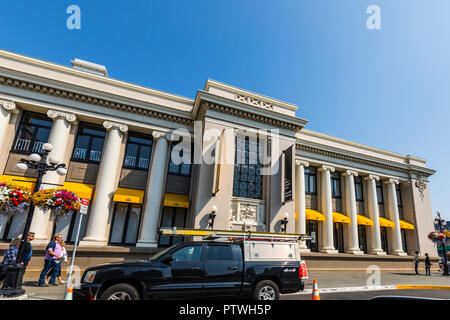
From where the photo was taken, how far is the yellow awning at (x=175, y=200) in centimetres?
1471

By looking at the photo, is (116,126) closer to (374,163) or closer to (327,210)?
(327,210)

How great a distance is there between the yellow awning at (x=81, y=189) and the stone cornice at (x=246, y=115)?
8175 millimetres

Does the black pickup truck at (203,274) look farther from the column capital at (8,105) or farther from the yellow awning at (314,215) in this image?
the column capital at (8,105)

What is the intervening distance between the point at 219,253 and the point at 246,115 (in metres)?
10.7

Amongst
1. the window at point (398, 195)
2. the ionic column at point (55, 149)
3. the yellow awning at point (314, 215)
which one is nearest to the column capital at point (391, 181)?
the window at point (398, 195)

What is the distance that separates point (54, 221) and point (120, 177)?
13.7 feet

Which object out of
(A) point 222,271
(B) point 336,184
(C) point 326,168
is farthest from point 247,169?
(B) point 336,184

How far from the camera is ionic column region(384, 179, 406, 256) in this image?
21.0 m

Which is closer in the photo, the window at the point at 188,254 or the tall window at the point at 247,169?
the window at the point at 188,254

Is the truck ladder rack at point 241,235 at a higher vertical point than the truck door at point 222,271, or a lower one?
higher

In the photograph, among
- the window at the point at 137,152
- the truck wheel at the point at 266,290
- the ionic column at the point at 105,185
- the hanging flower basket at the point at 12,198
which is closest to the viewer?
the truck wheel at the point at 266,290

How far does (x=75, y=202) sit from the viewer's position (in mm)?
9414
